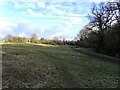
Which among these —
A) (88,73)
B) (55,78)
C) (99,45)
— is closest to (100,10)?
(99,45)

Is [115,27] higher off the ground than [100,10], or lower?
lower

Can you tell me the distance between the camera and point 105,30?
1652 inches

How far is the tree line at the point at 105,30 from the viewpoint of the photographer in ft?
120

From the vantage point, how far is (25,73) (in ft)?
50.8

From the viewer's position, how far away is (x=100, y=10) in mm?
44969

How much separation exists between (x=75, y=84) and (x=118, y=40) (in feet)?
75.6

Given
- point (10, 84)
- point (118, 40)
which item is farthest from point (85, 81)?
point (118, 40)

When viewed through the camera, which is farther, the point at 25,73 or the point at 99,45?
the point at 99,45

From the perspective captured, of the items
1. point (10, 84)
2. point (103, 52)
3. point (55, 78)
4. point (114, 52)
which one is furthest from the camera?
point (103, 52)

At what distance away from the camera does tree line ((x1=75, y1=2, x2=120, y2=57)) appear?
3665 cm

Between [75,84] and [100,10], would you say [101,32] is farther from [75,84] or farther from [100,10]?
[75,84]

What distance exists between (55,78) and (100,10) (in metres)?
31.5

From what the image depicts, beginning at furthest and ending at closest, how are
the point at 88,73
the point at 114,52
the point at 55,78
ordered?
the point at 114,52, the point at 88,73, the point at 55,78

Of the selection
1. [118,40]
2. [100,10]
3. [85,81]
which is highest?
[100,10]
